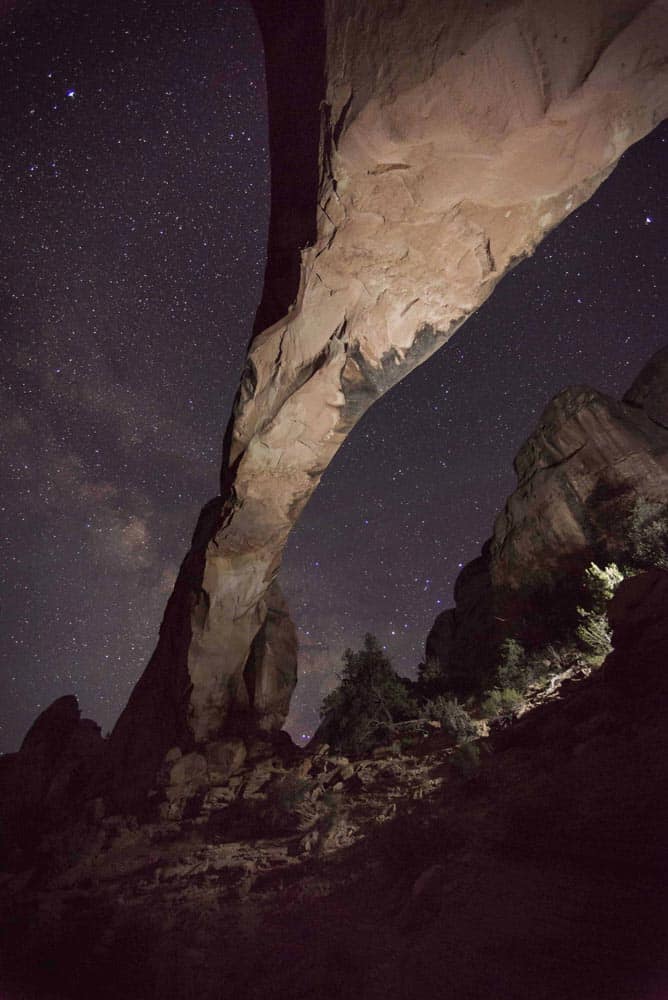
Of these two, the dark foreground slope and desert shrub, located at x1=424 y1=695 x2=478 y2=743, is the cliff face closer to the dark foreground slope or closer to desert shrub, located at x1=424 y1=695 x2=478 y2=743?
desert shrub, located at x1=424 y1=695 x2=478 y2=743

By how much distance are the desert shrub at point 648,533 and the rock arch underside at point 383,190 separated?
7.58 metres

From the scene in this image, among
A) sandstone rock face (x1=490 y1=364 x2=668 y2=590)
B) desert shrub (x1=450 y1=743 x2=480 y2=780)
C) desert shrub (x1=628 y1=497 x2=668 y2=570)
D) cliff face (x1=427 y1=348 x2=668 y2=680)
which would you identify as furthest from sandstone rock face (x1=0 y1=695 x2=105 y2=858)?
desert shrub (x1=628 y1=497 x2=668 y2=570)

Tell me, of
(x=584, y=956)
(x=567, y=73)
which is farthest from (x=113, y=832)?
(x=567, y=73)

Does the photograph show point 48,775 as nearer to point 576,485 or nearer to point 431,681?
point 431,681

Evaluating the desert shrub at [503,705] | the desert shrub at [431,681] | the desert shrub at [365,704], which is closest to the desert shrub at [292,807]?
the desert shrub at [365,704]

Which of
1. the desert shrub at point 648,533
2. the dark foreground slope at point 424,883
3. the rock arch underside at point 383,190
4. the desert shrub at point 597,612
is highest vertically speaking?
the rock arch underside at point 383,190

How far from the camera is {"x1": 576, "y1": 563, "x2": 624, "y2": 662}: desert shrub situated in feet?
26.0

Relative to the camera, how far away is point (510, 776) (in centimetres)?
511

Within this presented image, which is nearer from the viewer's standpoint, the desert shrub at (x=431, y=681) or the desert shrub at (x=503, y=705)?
the desert shrub at (x=503, y=705)

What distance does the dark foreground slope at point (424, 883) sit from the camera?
2707 mm

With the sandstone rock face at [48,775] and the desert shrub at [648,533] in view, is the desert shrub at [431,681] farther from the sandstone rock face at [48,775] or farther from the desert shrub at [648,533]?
the sandstone rock face at [48,775]

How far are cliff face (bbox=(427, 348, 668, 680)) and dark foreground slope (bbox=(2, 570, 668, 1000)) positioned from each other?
6752mm

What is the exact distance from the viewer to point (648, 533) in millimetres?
10953

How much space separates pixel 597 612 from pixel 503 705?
11.4ft
